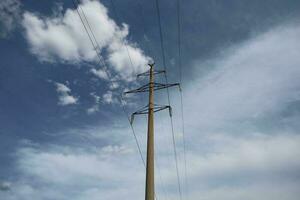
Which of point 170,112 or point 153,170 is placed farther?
point 170,112

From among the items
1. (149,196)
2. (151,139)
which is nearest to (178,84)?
(151,139)

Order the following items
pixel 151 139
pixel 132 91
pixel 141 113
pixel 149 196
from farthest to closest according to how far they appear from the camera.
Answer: pixel 132 91, pixel 141 113, pixel 151 139, pixel 149 196

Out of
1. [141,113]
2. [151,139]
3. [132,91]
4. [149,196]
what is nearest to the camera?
[149,196]

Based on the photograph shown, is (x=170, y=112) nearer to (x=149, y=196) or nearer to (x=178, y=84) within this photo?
(x=178, y=84)

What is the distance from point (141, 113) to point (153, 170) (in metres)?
4.25

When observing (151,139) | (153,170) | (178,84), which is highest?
(178,84)

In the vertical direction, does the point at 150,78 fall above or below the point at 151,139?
above

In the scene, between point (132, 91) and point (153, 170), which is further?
point (132, 91)

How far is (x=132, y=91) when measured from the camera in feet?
62.6

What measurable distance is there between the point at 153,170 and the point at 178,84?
598cm

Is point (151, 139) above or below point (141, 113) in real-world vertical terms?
below

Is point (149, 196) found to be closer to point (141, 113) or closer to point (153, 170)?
point (153, 170)

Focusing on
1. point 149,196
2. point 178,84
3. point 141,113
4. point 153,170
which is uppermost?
point 178,84

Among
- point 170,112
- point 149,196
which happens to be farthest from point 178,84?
point 149,196
